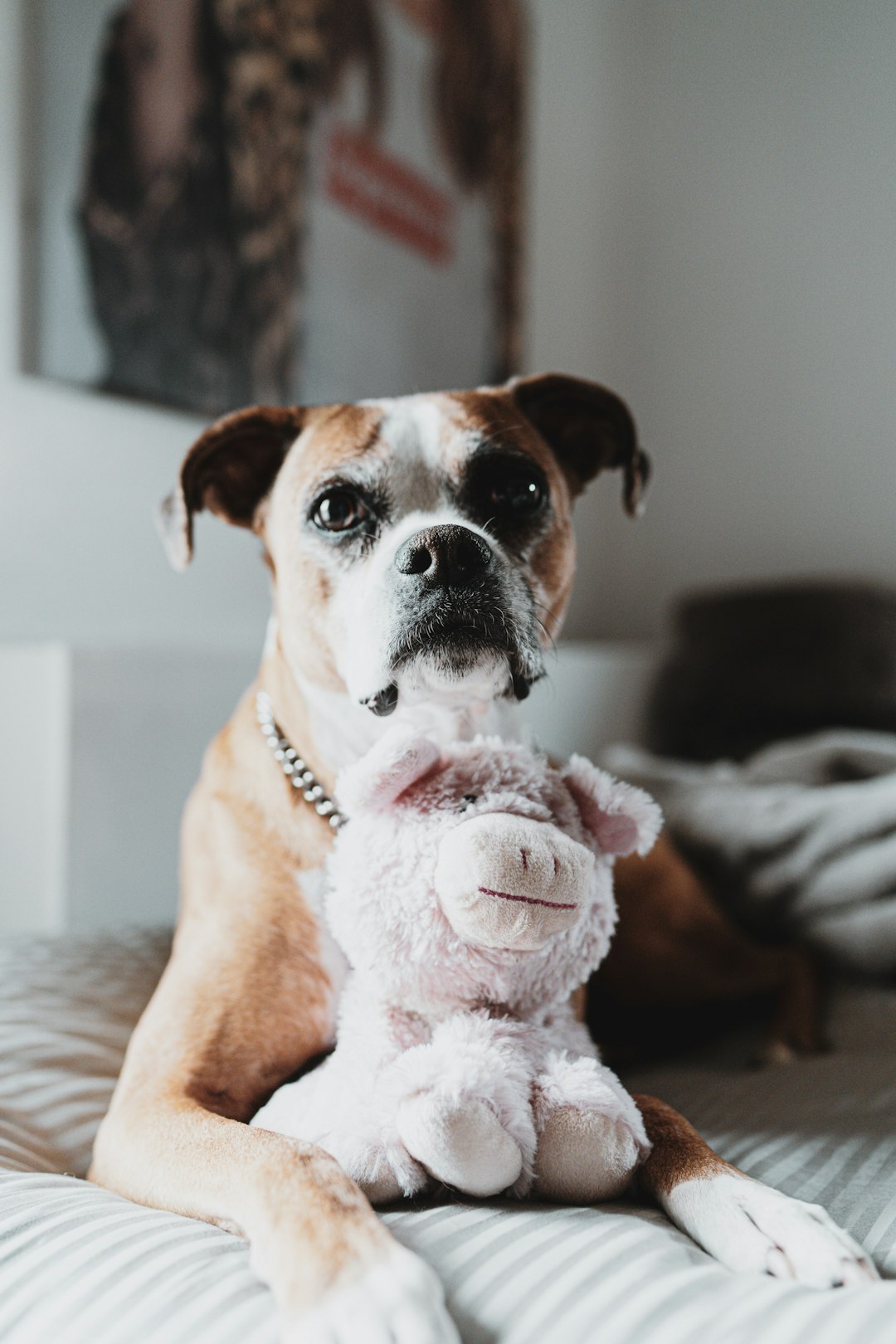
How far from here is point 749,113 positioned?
344 centimetres

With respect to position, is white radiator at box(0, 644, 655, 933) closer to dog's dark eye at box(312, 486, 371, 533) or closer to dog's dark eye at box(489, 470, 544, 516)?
dog's dark eye at box(312, 486, 371, 533)

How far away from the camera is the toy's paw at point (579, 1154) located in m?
0.74

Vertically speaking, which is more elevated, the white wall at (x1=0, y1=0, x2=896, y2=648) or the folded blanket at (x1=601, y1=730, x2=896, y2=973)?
the white wall at (x1=0, y1=0, x2=896, y2=648)

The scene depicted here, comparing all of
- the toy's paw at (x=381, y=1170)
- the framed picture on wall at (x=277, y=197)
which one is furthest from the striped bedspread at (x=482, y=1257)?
the framed picture on wall at (x=277, y=197)

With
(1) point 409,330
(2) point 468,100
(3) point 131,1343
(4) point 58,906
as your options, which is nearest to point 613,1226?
(3) point 131,1343

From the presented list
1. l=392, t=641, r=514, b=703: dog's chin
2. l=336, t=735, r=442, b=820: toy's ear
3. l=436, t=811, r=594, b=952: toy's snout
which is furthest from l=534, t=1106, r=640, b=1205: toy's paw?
l=392, t=641, r=514, b=703: dog's chin

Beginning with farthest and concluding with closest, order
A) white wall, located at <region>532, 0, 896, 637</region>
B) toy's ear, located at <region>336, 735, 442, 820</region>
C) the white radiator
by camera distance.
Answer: white wall, located at <region>532, 0, 896, 637</region> < the white radiator < toy's ear, located at <region>336, 735, 442, 820</region>

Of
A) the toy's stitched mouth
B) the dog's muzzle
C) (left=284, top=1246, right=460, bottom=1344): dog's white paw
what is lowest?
(left=284, top=1246, right=460, bottom=1344): dog's white paw

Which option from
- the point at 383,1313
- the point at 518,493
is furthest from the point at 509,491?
the point at 383,1313

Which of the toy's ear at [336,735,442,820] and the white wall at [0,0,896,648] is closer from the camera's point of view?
the toy's ear at [336,735,442,820]

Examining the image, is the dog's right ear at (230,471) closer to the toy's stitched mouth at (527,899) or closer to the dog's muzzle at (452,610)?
the dog's muzzle at (452,610)

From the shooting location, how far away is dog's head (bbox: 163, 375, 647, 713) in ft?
3.16

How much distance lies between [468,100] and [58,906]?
2.40 meters

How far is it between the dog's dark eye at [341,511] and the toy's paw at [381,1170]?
0.60 meters
